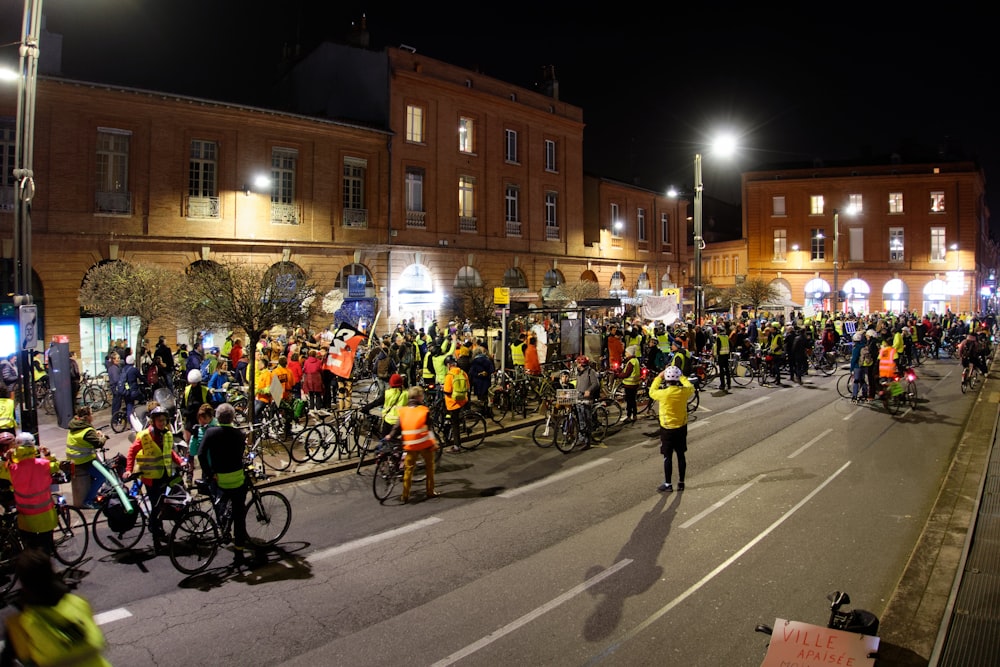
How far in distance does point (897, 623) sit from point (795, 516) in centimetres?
333

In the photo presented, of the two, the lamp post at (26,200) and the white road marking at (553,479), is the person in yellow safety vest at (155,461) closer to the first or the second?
the lamp post at (26,200)

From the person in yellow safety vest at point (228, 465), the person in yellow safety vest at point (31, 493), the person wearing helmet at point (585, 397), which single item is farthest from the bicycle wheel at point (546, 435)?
the person in yellow safety vest at point (31, 493)

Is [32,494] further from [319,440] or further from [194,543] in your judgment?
[319,440]

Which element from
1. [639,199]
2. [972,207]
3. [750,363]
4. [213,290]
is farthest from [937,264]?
[213,290]

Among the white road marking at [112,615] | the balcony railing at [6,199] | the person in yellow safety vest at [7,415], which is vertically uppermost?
the balcony railing at [6,199]

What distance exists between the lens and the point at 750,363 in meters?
22.5

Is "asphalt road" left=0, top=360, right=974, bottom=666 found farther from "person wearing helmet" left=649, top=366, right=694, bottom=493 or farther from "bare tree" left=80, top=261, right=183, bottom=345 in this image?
"bare tree" left=80, top=261, right=183, bottom=345

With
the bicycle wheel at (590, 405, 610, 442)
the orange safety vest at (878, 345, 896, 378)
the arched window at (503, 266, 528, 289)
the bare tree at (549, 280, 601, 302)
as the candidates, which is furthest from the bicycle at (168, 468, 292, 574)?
the arched window at (503, 266, 528, 289)

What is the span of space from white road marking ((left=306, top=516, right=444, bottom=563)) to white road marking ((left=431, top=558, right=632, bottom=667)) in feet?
9.07

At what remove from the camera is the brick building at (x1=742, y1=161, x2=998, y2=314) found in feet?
181

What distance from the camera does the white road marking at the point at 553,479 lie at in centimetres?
1041

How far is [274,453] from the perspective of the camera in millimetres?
12492

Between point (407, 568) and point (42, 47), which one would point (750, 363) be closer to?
point (407, 568)

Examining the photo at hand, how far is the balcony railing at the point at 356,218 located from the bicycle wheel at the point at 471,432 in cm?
1858
